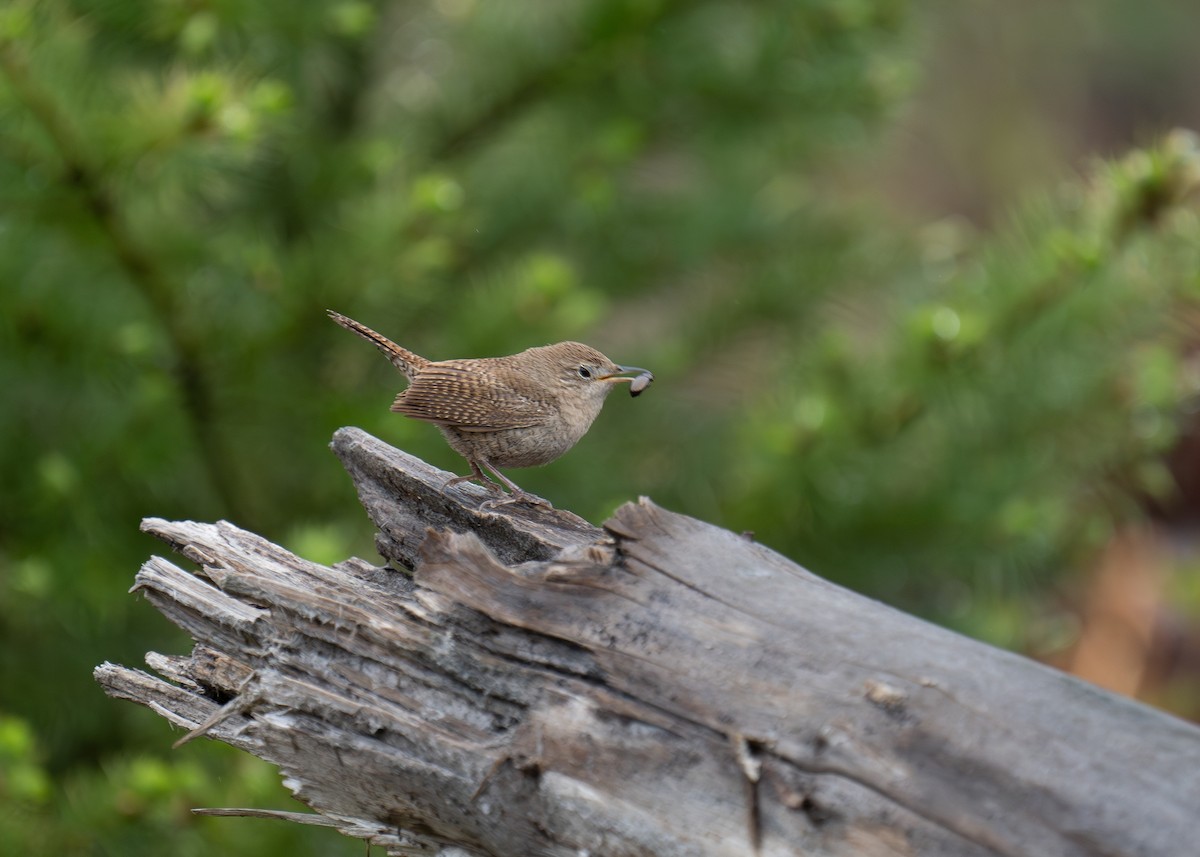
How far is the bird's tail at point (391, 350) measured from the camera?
3369mm

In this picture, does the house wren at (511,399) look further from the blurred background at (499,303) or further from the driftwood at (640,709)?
the driftwood at (640,709)

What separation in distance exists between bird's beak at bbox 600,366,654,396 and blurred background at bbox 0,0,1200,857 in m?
0.36

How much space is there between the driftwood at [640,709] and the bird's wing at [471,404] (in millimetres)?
730

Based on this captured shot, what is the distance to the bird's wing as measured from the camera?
3.15 m

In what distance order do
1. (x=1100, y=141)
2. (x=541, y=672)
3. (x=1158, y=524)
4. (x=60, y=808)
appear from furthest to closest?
1. (x=1100, y=141)
2. (x=1158, y=524)
3. (x=60, y=808)
4. (x=541, y=672)

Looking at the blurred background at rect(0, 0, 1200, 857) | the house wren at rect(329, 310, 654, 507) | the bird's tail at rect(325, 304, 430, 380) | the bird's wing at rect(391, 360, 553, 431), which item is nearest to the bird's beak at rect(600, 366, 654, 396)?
the house wren at rect(329, 310, 654, 507)

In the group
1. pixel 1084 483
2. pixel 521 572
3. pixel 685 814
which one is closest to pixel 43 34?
pixel 521 572

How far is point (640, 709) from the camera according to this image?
80.7 inches

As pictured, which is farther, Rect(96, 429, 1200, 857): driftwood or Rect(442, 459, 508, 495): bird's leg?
Rect(442, 459, 508, 495): bird's leg

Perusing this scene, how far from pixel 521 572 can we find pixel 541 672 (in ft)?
0.63

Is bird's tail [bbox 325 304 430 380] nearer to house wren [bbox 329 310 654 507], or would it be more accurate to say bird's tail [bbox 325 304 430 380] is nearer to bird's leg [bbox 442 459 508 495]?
house wren [bbox 329 310 654 507]

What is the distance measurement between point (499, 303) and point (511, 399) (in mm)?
620

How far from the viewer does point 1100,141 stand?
13.1m

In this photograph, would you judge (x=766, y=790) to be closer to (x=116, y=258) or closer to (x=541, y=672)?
(x=541, y=672)
